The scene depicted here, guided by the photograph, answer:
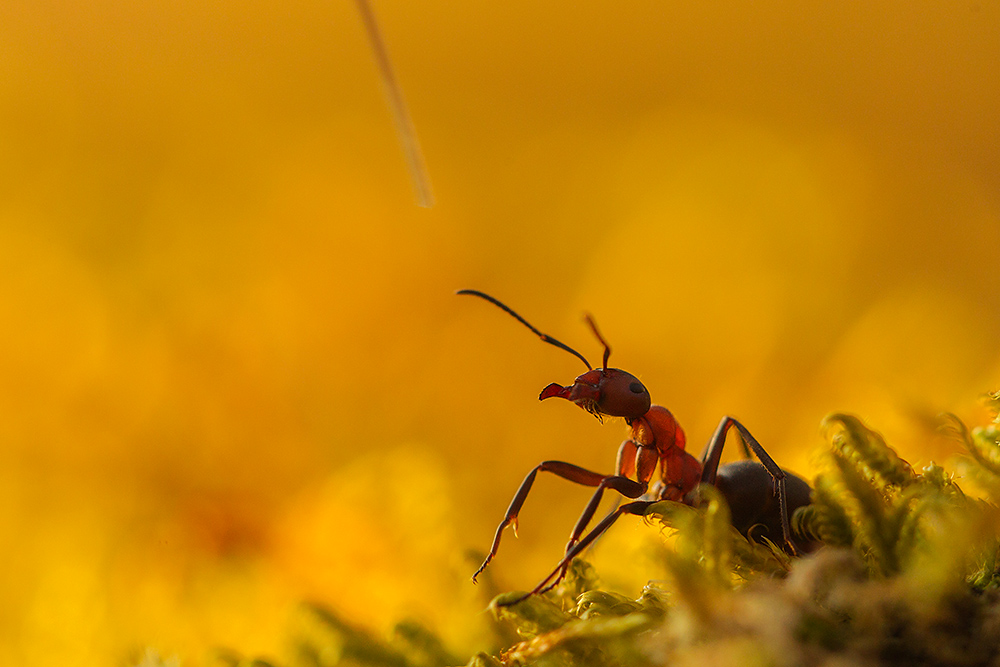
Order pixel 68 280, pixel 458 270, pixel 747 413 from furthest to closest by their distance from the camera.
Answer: pixel 458 270
pixel 68 280
pixel 747 413

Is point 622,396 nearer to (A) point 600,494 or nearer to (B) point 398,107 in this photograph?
(A) point 600,494

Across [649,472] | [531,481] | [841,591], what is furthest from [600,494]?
[841,591]

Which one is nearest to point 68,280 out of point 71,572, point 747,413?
point 71,572

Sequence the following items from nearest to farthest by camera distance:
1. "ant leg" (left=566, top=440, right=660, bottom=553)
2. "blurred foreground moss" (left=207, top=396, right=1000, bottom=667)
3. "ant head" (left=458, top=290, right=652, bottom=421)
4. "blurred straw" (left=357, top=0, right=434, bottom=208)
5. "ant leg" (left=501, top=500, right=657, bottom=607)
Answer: "blurred foreground moss" (left=207, top=396, right=1000, bottom=667)
"blurred straw" (left=357, top=0, right=434, bottom=208)
"ant leg" (left=501, top=500, right=657, bottom=607)
"ant leg" (left=566, top=440, right=660, bottom=553)
"ant head" (left=458, top=290, right=652, bottom=421)

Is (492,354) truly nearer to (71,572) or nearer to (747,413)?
(747,413)

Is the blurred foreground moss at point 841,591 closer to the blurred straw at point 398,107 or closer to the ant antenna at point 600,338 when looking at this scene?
the ant antenna at point 600,338

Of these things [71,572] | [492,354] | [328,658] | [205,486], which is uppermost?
[492,354]

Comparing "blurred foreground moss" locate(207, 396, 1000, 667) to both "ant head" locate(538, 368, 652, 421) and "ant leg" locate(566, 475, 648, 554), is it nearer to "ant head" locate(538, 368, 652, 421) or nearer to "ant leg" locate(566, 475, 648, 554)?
"ant leg" locate(566, 475, 648, 554)

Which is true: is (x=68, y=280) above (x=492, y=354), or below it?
above

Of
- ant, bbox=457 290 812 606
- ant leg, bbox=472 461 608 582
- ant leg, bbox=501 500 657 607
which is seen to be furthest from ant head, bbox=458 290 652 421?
ant leg, bbox=501 500 657 607
